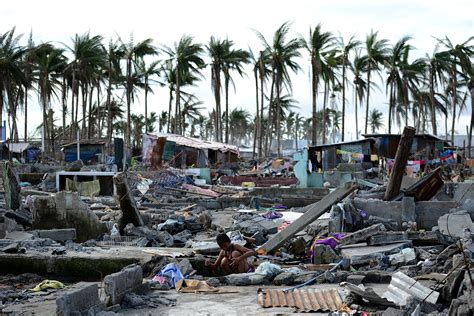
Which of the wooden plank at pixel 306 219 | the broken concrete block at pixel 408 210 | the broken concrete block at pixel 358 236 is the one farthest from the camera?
the broken concrete block at pixel 408 210

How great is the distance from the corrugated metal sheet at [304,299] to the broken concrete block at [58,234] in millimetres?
6287

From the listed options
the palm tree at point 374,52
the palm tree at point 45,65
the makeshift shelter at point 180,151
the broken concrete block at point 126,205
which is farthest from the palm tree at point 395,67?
the broken concrete block at point 126,205

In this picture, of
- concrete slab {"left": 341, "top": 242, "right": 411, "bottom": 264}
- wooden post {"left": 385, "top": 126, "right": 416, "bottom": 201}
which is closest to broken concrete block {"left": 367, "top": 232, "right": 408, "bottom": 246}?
concrete slab {"left": 341, "top": 242, "right": 411, "bottom": 264}

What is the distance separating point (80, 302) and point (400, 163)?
8.20 meters

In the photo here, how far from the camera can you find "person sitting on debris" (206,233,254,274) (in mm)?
9719

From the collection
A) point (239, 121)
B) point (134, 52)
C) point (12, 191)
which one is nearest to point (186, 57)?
point (134, 52)

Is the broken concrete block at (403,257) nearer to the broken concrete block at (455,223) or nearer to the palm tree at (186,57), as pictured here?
the broken concrete block at (455,223)

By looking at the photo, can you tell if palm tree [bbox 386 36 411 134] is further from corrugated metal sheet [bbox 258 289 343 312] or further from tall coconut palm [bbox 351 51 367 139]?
corrugated metal sheet [bbox 258 289 343 312]

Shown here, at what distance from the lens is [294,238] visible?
38.8ft

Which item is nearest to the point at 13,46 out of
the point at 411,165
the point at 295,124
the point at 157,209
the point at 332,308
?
the point at 157,209

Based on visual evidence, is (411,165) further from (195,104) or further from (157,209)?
(195,104)

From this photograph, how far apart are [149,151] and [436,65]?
2065cm

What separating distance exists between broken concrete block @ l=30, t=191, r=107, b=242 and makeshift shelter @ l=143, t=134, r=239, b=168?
57.3 feet

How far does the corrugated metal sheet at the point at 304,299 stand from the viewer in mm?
7225
